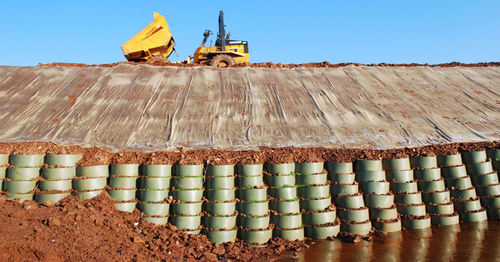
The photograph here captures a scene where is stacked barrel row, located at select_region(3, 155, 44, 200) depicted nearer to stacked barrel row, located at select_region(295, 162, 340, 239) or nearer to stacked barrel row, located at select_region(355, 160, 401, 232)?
stacked barrel row, located at select_region(295, 162, 340, 239)

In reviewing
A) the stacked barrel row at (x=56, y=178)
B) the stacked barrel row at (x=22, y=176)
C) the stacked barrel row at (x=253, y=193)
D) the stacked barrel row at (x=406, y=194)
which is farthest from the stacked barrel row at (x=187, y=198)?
the stacked barrel row at (x=406, y=194)

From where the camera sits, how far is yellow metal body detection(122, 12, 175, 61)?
41.2ft

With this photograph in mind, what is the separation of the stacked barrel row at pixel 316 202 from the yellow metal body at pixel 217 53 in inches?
350

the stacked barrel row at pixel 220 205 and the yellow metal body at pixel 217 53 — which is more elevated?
the yellow metal body at pixel 217 53

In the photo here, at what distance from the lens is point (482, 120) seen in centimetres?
730

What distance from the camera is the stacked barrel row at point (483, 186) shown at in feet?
18.2

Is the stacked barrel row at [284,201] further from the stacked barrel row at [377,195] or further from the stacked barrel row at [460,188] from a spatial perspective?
the stacked barrel row at [460,188]

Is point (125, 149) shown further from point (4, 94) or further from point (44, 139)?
point (4, 94)

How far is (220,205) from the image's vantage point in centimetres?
473

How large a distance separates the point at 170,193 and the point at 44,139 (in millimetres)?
2577

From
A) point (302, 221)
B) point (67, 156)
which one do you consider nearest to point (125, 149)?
point (67, 156)

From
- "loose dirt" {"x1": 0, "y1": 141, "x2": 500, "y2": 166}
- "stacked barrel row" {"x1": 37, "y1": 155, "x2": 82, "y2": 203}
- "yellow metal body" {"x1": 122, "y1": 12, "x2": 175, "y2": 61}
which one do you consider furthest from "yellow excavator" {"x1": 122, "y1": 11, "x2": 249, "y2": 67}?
A: "stacked barrel row" {"x1": 37, "y1": 155, "x2": 82, "y2": 203}

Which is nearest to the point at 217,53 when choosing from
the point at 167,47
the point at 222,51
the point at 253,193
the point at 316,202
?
the point at 222,51

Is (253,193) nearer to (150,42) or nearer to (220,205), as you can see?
(220,205)
